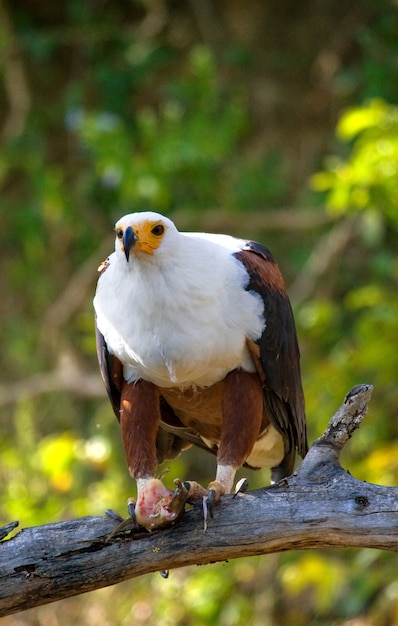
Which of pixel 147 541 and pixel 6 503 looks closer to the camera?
pixel 147 541

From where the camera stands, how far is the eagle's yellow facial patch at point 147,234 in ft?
11.8

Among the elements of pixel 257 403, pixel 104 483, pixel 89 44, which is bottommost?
pixel 104 483

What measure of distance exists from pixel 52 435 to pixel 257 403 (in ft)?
16.8

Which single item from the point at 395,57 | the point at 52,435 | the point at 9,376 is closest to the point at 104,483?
the point at 52,435

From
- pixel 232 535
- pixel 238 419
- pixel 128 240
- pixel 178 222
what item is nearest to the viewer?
pixel 232 535

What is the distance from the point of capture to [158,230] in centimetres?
365

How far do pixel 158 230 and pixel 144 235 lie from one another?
0.27ft

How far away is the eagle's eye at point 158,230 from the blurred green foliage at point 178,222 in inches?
98.8

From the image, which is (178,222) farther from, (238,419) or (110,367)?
(238,419)

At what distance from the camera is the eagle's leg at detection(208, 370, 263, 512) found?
150 inches

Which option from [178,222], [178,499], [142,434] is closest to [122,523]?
[178,499]

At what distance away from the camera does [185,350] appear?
3.66m

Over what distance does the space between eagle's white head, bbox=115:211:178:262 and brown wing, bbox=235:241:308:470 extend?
1.36 ft

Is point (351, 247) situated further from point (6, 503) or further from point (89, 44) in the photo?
point (6, 503)
